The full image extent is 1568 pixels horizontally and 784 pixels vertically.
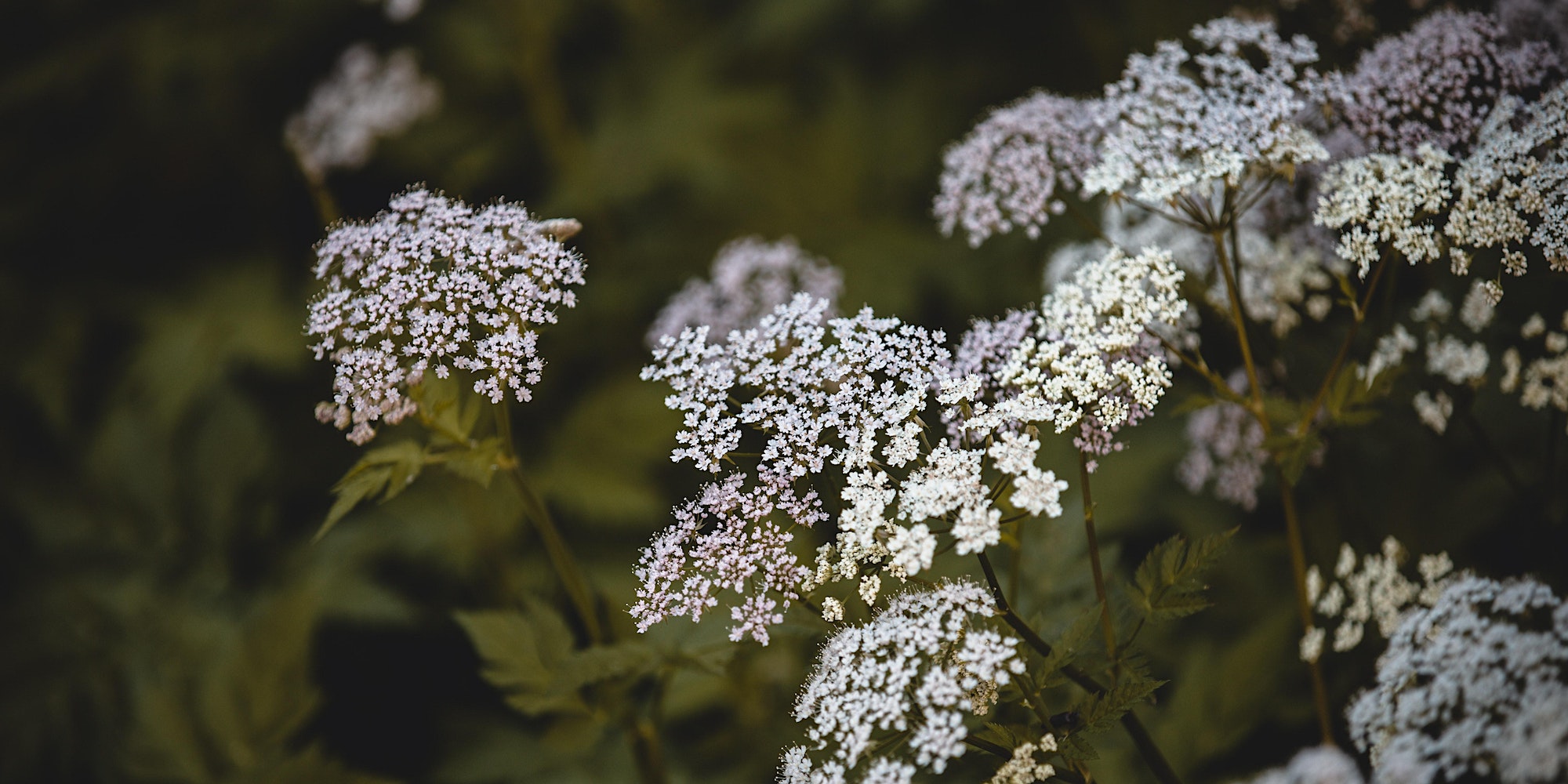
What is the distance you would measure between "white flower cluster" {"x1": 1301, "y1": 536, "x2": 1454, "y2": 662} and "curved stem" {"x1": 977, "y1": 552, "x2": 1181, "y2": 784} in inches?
21.6

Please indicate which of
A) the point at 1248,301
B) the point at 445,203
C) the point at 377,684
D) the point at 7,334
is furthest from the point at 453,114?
the point at 1248,301

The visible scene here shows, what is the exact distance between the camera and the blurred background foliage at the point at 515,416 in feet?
9.70

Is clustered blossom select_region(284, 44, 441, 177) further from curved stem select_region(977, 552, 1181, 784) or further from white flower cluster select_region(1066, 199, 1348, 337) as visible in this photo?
curved stem select_region(977, 552, 1181, 784)

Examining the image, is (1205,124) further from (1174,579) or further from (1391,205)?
(1174,579)

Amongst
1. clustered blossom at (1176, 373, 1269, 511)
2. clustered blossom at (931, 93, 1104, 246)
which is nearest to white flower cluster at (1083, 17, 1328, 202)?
clustered blossom at (931, 93, 1104, 246)

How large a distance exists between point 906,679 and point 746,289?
6.61 ft

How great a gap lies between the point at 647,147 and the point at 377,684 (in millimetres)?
2940

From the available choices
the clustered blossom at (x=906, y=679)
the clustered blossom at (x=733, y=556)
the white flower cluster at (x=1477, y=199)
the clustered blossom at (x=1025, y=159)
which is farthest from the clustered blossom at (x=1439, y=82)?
the clustered blossom at (x=733, y=556)

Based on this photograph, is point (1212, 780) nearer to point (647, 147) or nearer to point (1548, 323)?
point (1548, 323)

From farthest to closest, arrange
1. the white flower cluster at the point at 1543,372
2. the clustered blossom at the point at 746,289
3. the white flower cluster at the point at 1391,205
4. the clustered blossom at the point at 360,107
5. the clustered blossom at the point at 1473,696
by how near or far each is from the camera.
Answer: the clustered blossom at the point at 360,107, the clustered blossom at the point at 746,289, the white flower cluster at the point at 1543,372, the white flower cluster at the point at 1391,205, the clustered blossom at the point at 1473,696

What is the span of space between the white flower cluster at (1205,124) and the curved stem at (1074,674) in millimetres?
905

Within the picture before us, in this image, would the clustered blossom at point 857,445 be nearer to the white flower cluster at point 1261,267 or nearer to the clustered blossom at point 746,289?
the white flower cluster at point 1261,267

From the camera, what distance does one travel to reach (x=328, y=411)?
2025 millimetres

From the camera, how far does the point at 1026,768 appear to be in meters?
1.71
